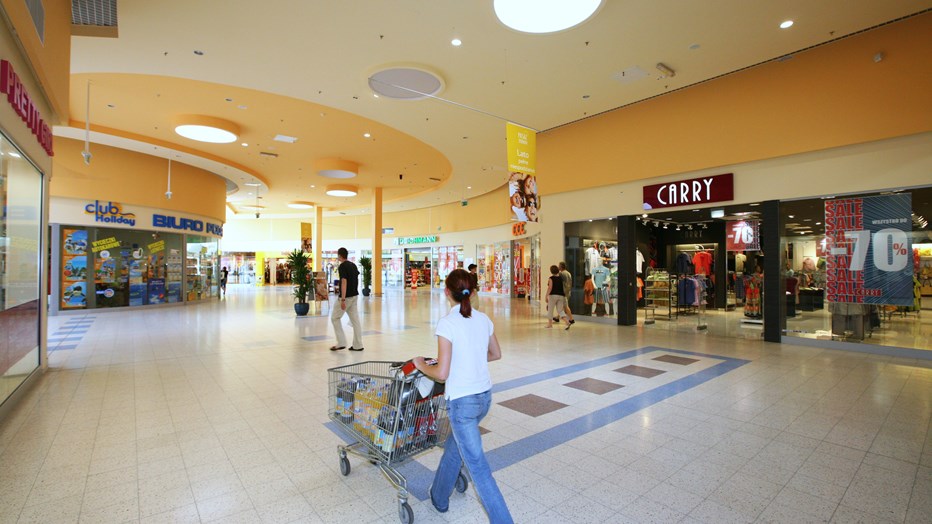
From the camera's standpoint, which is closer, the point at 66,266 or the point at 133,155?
the point at 66,266

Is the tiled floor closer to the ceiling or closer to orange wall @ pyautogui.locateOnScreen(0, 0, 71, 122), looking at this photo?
orange wall @ pyautogui.locateOnScreen(0, 0, 71, 122)

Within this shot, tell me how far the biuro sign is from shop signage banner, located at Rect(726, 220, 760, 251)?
11.2 meters

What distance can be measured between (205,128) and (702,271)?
13.4 metres

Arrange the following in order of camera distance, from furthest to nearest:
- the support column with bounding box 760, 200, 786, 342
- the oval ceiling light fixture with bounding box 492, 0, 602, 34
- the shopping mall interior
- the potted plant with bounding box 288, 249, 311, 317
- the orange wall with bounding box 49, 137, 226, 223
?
the orange wall with bounding box 49, 137, 226, 223 → the potted plant with bounding box 288, 249, 311, 317 → the support column with bounding box 760, 200, 786, 342 → the oval ceiling light fixture with bounding box 492, 0, 602, 34 → the shopping mall interior

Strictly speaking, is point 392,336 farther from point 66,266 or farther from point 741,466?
point 66,266

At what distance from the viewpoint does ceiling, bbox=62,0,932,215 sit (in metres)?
5.91

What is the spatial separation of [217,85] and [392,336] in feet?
20.0

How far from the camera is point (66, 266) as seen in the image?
1282cm

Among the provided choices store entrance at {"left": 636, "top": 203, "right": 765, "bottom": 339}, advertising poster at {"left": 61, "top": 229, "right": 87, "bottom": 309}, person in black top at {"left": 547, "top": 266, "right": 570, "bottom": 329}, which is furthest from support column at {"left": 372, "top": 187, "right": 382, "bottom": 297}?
store entrance at {"left": 636, "top": 203, "right": 765, "bottom": 339}

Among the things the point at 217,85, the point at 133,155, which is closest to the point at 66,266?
the point at 133,155

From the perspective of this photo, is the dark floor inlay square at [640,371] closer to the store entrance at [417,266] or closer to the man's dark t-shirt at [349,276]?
the man's dark t-shirt at [349,276]

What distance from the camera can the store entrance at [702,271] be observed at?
9.09 metres

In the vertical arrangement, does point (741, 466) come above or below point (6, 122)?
below

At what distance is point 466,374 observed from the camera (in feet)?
6.94
